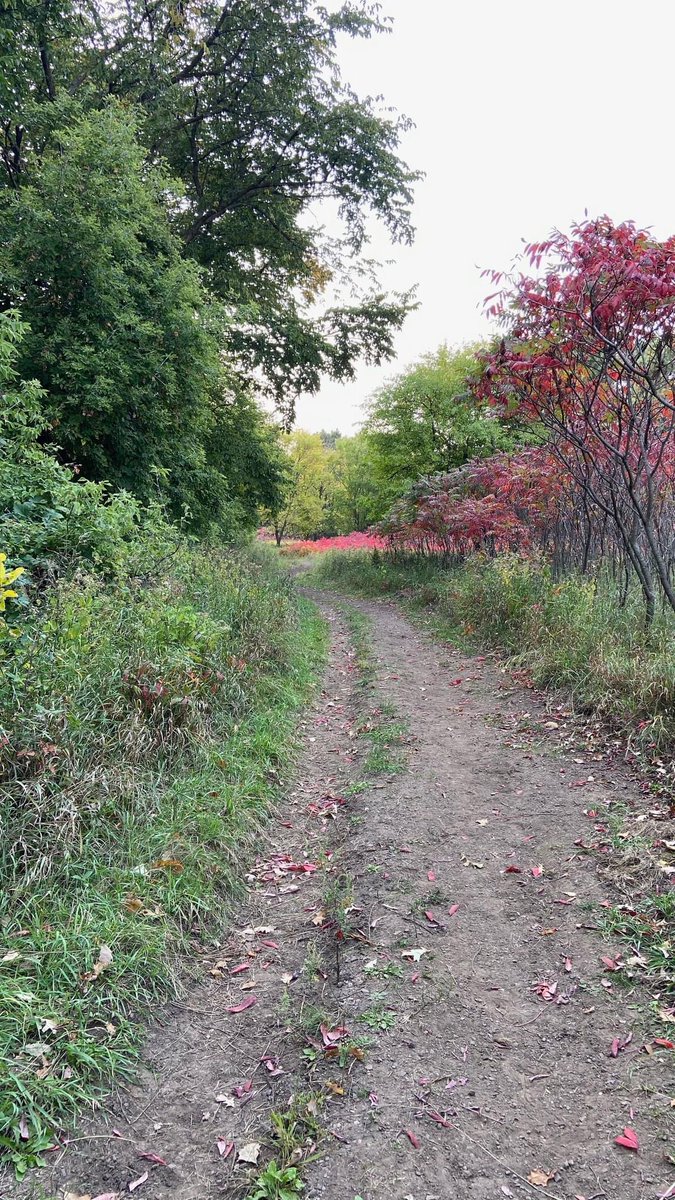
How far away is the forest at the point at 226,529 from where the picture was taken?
263cm

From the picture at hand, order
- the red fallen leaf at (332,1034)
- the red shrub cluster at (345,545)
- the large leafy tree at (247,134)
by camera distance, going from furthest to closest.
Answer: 1. the red shrub cluster at (345,545)
2. the large leafy tree at (247,134)
3. the red fallen leaf at (332,1034)

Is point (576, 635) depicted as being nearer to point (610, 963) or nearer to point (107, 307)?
point (610, 963)

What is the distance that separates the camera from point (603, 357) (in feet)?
18.3

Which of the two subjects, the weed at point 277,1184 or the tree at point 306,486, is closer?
the weed at point 277,1184

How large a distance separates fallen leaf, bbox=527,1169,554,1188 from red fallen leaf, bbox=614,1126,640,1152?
257 millimetres

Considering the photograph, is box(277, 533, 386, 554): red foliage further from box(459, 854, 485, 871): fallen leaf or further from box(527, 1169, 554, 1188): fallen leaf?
box(527, 1169, 554, 1188): fallen leaf

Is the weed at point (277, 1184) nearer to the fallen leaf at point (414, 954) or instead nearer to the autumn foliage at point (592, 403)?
the fallen leaf at point (414, 954)

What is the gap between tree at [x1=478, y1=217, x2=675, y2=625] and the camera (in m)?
4.87

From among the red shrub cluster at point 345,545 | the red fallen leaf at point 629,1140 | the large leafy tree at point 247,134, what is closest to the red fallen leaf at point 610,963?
the red fallen leaf at point 629,1140

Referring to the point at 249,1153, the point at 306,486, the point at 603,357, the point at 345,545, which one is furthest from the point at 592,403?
the point at 306,486

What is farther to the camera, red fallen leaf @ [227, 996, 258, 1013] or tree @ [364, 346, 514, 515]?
tree @ [364, 346, 514, 515]

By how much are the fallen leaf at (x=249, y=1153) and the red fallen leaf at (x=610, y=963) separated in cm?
160

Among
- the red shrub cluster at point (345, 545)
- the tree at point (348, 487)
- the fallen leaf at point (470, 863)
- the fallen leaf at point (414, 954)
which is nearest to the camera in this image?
the fallen leaf at point (414, 954)

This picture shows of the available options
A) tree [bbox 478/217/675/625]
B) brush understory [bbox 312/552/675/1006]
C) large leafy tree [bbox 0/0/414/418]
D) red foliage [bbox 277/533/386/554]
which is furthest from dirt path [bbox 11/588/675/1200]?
red foliage [bbox 277/533/386/554]
